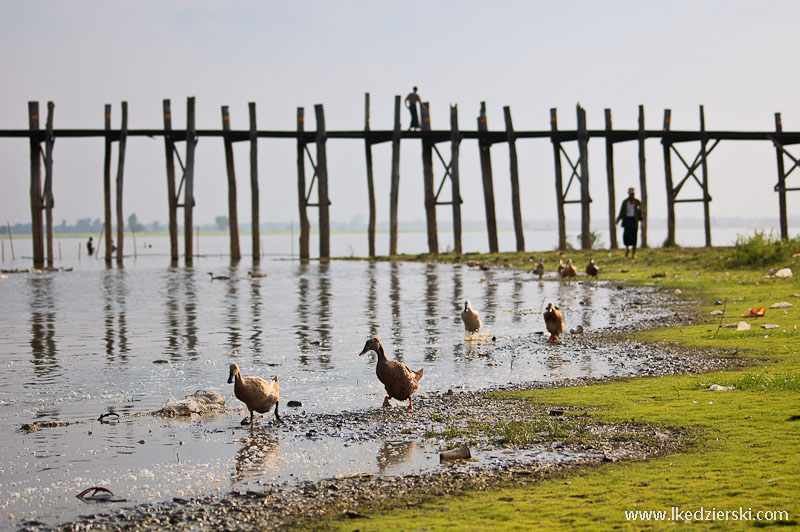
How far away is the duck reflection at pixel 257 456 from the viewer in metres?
6.71

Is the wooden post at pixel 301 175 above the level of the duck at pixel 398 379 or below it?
above

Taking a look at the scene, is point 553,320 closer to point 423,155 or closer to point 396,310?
point 396,310

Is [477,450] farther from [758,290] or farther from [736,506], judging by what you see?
[758,290]

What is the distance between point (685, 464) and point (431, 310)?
1211cm

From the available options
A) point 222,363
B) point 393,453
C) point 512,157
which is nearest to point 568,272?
point 512,157

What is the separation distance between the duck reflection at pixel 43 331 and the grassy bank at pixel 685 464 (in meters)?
6.57

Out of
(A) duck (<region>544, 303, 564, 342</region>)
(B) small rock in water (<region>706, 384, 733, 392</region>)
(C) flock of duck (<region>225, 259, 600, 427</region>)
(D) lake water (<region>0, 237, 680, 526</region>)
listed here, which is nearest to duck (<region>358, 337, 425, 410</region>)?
(C) flock of duck (<region>225, 259, 600, 427</region>)

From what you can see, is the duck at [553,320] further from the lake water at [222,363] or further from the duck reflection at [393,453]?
the duck reflection at [393,453]

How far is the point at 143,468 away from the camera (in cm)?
688

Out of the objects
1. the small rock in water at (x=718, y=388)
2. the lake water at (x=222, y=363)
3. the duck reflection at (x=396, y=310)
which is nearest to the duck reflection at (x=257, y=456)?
the lake water at (x=222, y=363)

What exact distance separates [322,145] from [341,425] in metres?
25.1

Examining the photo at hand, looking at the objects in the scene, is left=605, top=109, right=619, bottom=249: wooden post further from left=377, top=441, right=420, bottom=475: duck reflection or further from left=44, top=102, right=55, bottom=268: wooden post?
left=377, top=441, right=420, bottom=475: duck reflection

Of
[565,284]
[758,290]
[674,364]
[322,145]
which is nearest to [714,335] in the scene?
[674,364]

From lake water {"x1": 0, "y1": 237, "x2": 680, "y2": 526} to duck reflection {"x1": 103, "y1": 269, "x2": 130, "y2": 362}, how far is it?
83 millimetres
